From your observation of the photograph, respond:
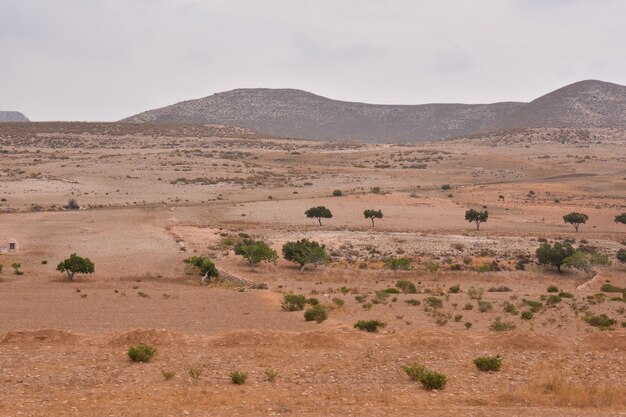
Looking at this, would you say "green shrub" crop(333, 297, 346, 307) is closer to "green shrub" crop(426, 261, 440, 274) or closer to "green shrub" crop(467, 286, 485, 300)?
"green shrub" crop(467, 286, 485, 300)

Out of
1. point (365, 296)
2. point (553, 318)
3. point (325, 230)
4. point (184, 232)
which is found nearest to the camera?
point (553, 318)

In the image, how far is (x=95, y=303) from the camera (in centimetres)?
2673

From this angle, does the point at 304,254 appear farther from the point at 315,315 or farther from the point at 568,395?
the point at 568,395

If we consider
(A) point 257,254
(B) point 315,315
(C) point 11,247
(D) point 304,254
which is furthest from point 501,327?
(C) point 11,247

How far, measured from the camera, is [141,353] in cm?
1670

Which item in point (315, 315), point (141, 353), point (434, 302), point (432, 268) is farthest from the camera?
point (432, 268)

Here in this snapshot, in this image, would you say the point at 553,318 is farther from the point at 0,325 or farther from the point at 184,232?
the point at 184,232

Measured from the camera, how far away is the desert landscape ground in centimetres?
1425

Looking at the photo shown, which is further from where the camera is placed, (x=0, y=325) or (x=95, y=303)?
(x=95, y=303)

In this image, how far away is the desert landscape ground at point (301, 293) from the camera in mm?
14250

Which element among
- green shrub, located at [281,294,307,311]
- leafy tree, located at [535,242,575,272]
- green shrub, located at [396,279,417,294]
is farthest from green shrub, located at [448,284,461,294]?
leafy tree, located at [535,242,575,272]

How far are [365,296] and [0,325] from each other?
1563cm

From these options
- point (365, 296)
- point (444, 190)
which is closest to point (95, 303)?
point (365, 296)

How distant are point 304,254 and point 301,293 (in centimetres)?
837
